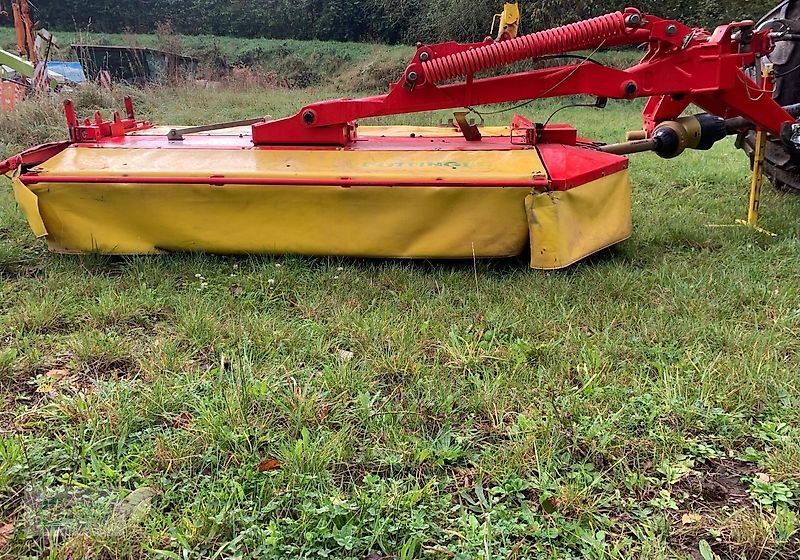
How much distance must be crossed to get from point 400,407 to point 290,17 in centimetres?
2338

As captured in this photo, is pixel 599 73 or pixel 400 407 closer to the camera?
pixel 400 407

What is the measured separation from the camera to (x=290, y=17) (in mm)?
22891

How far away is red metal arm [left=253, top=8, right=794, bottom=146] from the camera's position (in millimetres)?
2793

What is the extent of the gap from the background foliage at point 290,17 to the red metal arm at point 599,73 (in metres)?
12.8

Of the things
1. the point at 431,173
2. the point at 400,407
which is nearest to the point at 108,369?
the point at 400,407

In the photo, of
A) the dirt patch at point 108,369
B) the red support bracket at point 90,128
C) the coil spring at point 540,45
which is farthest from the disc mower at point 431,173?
the dirt patch at point 108,369

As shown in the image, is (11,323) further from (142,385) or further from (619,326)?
(619,326)

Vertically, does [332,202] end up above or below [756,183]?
above

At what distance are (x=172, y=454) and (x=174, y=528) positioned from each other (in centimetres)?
27

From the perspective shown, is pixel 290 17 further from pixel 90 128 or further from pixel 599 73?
pixel 599 73

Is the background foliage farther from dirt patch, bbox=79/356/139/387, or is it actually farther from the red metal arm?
dirt patch, bbox=79/356/139/387

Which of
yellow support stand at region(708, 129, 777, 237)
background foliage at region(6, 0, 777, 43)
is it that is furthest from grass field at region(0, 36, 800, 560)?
background foliage at region(6, 0, 777, 43)

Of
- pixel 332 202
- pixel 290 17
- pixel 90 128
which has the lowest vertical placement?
pixel 332 202

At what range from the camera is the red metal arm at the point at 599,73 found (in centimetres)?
279
